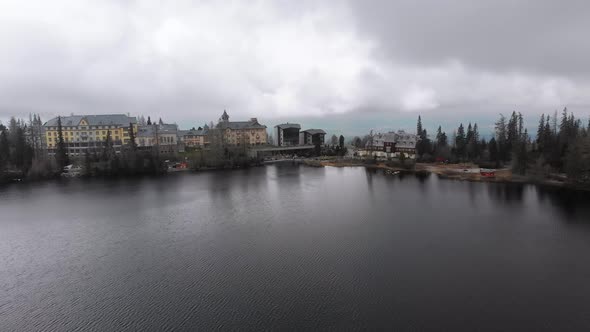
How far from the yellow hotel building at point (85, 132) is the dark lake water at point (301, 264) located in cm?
2303

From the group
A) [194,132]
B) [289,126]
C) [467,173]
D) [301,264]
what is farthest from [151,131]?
[301,264]

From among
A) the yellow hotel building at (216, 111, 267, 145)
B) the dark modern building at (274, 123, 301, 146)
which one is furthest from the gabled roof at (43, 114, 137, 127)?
the dark modern building at (274, 123, 301, 146)

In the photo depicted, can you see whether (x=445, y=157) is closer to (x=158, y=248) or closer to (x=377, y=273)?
(x=377, y=273)

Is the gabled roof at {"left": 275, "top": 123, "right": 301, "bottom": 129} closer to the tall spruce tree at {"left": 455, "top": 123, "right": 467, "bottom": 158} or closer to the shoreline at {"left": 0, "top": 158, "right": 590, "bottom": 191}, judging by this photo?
the shoreline at {"left": 0, "top": 158, "right": 590, "bottom": 191}

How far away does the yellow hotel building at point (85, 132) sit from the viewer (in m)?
40.1

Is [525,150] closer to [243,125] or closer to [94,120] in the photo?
[243,125]

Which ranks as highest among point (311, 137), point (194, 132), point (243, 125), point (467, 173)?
point (243, 125)

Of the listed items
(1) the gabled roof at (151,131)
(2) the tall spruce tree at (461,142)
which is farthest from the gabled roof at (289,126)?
(2) the tall spruce tree at (461,142)

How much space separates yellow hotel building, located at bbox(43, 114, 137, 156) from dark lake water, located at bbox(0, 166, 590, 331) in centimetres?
2303

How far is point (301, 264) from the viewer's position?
404 inches

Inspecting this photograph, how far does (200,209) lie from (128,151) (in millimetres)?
22236

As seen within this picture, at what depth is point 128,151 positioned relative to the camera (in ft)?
116

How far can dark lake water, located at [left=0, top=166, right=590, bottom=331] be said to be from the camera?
7594 mm

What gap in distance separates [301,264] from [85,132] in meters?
40.9
